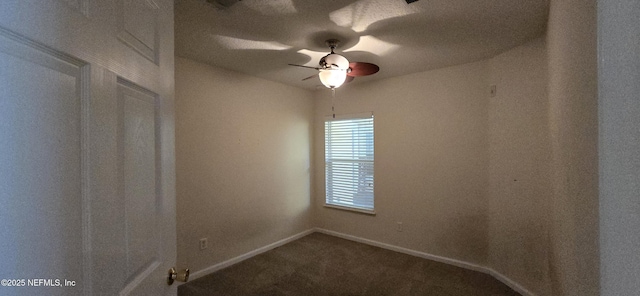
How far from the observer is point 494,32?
198 cm

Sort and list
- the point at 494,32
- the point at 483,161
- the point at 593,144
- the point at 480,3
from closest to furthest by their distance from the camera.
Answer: the point at 593,144, the point at 480,3, the point at 494,32, the point at 483,161

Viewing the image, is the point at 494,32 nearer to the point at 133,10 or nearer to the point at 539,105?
the point at 539,105

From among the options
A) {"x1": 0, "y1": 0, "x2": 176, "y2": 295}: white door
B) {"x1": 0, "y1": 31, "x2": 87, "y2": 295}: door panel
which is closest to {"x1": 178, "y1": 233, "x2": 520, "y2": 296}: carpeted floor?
{"x1": 0, "y1": 0, "x2": 176, "y2": 295}: white door

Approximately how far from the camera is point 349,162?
367 cm

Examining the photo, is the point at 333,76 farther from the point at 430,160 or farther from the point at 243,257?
the point at 243,257

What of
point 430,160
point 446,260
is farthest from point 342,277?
point 430,160

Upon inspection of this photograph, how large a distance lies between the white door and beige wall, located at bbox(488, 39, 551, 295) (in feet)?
8.39

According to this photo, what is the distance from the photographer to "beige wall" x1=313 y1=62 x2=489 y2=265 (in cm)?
263

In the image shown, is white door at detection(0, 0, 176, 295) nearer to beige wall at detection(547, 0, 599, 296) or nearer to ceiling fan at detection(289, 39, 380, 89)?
beige wall at detection(547, 0, 599, 296)

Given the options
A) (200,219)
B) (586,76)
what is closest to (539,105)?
(586,76)

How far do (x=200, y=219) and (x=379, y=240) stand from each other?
2.29 m

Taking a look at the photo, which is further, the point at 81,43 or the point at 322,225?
the point at 322,225

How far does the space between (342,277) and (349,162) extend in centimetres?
161

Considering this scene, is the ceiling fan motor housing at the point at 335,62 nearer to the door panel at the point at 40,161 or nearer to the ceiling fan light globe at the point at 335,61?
the ceiling fan light globe at the point at 335,61
